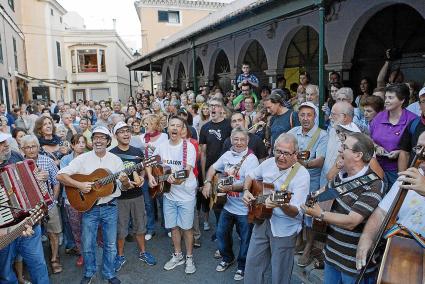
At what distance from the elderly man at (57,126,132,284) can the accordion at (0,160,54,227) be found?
0.37 metres

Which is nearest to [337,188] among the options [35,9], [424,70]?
[424,70]

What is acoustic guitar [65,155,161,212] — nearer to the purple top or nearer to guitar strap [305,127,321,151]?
guitar strap [305,127,321,151]

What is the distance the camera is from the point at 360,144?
2.88 meters

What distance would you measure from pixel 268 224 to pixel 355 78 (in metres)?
6.03

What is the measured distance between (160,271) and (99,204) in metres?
1.25

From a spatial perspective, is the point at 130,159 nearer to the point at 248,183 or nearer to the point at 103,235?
the point at 103,235

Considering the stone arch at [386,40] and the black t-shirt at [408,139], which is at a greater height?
the stone arch at [386,40]

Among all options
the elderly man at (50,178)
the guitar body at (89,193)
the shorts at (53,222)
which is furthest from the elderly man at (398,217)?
the shorts at (53,222)

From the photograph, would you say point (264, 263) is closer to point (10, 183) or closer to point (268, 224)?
point (268, 224)

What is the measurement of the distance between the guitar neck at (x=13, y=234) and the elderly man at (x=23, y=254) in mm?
497

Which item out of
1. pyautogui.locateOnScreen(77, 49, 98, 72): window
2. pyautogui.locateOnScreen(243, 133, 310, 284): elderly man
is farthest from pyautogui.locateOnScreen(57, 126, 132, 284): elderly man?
pyautogui.locateOnScreen(77, 49, 98, 72): window

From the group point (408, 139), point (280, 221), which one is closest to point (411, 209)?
point (280, 221)

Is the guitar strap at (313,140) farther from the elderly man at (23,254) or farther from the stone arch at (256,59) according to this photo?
the stone arch at (256,59)

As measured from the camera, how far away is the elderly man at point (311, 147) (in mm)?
4398
